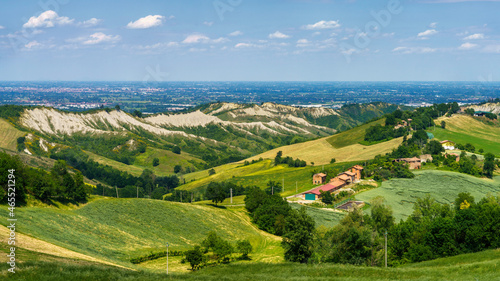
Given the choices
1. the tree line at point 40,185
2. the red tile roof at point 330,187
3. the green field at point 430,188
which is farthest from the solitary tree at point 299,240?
the red tile roof at point 330,187

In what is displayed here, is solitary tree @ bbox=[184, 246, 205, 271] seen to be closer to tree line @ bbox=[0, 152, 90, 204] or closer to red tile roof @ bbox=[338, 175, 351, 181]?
tree line @ bbox=[0, 152, 90, 204]

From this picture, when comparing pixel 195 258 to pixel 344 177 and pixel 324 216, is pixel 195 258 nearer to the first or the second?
pixel 324 216

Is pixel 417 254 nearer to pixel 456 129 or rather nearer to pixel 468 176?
pixel 468 176

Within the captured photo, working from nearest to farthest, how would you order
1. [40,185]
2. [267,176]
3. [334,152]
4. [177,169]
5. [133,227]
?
1. [40,185]
2. [133,227]
3. [267,176]
4. [334,152]
5. [177,169]

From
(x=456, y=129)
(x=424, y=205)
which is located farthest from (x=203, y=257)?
(x=456, y=129)

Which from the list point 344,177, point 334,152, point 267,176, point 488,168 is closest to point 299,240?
point 344,177

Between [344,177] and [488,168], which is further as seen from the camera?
[488,168]
